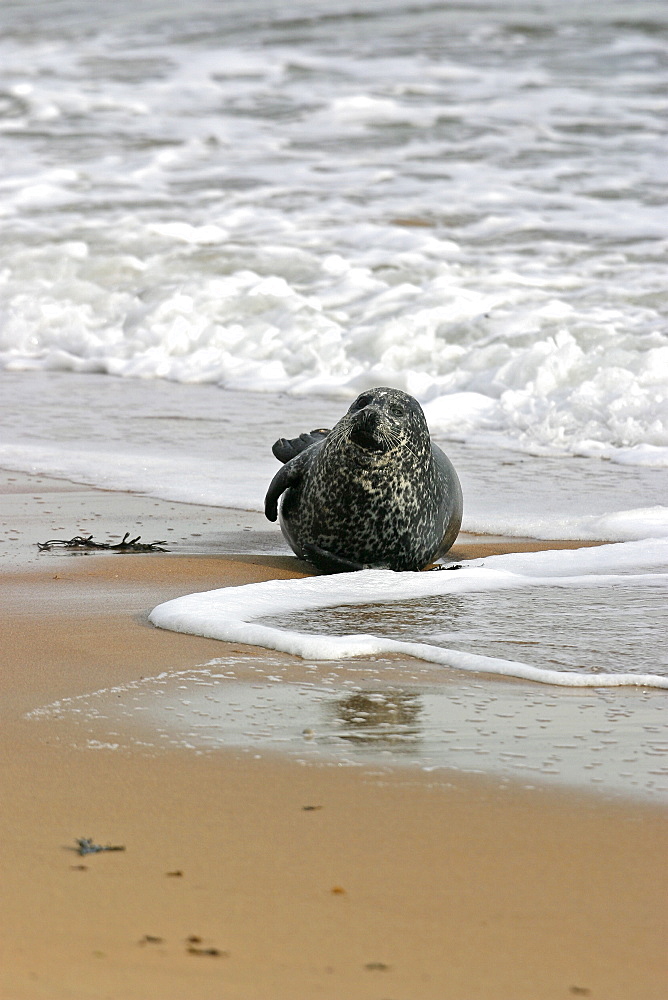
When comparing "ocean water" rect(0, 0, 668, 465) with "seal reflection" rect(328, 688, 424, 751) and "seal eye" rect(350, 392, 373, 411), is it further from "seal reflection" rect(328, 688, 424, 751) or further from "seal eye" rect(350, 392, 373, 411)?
"seal reflection" rect(328, 688, 424, 751)

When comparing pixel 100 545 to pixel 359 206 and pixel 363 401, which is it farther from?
pixel 359 206

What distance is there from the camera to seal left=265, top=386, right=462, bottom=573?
4.42 m

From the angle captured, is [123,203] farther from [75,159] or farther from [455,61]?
[455,61]

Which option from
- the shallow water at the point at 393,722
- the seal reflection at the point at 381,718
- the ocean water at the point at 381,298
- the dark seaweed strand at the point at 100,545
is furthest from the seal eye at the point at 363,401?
the seal reflection at the point at 381,718

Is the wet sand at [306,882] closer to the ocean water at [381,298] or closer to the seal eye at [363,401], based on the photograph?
the ocean water at [381,298]

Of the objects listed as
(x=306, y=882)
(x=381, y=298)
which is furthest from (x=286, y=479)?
(x=381, y=298)

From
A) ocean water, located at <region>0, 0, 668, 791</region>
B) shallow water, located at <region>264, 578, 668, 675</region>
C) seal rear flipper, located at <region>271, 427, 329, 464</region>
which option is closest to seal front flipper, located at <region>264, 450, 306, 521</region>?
seal rear flipper, located at <region>271, 427, 329, 464</region>

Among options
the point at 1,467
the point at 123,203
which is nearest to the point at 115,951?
the point at 1,467

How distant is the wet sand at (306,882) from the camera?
1.73m

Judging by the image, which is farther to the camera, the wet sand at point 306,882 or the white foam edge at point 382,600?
the white foam edge at point 382,600

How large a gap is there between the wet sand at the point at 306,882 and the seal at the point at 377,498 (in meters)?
1.66

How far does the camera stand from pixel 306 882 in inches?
79.4

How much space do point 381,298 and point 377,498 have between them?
21.0ft

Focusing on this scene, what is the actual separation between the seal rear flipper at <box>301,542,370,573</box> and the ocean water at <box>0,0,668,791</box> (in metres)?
0.20
